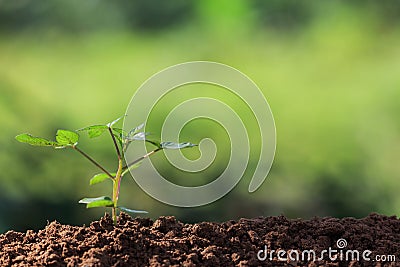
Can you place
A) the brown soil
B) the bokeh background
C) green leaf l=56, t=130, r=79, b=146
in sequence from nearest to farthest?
the brown soil
green leaf l=56, t=130, r=79, b=146
the bokeh background

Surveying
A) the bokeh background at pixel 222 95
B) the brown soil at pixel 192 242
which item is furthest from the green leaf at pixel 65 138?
the bokeh background at pixel 222 95

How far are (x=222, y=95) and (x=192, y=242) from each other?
2000mm

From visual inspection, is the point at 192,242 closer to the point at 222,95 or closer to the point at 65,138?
the point at 65,138

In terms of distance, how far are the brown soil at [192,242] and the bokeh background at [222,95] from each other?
1.55 metres

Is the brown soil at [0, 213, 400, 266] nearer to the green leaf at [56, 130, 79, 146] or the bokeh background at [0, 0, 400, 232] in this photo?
the green leaf at [56, 130, 79, 146]

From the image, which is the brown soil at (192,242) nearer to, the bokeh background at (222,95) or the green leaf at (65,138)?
the green leaf at (65,138)

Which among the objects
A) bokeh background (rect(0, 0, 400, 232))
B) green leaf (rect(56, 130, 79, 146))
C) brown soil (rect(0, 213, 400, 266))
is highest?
bokeh background (rect(0, 0, 400, 232))

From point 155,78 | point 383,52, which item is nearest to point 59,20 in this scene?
point 155,78

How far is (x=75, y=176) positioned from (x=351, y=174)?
103cm

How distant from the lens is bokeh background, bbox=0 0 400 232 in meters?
2.64

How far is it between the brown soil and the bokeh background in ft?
5.08

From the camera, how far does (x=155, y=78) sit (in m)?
2.79

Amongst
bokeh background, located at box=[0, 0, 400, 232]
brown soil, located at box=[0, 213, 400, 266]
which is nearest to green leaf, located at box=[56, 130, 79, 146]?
brown soil, located at box=[0, 213, 400, 266]

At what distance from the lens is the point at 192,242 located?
38.9 inches
